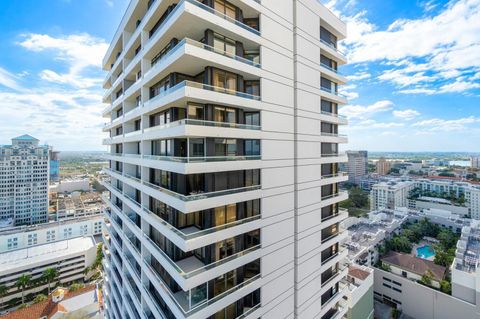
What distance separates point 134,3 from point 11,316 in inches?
2042

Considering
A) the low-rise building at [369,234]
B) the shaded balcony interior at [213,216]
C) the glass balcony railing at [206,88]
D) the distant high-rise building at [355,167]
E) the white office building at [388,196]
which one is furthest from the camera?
the distant high-rise building at [355,167]

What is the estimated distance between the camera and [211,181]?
10.2 meters

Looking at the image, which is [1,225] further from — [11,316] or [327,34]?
[327,34]

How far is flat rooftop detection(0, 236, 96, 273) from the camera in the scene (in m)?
49.6

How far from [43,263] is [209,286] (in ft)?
213

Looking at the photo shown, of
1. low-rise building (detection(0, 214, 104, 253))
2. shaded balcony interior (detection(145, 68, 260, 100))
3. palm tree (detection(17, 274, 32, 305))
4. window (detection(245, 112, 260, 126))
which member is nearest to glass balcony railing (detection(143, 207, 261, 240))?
window (detection(245, 112, 260, 126))

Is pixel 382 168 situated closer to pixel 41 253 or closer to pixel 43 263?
pixel 43 263

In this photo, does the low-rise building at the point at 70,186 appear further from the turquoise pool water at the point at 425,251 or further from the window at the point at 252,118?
the turquoise pool water at the point at 425,251

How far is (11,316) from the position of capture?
35.4 m

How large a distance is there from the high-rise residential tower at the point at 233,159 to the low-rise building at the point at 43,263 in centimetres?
5390

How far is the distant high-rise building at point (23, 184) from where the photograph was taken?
81.4 meters

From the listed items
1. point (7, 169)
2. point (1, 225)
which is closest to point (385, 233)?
point (1, 225)

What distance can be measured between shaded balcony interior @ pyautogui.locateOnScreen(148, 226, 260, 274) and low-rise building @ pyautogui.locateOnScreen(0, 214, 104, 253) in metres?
72.4

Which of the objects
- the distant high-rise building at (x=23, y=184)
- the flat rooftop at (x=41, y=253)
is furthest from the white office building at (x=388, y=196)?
the distant high-rise building at (x=23, y=184)
